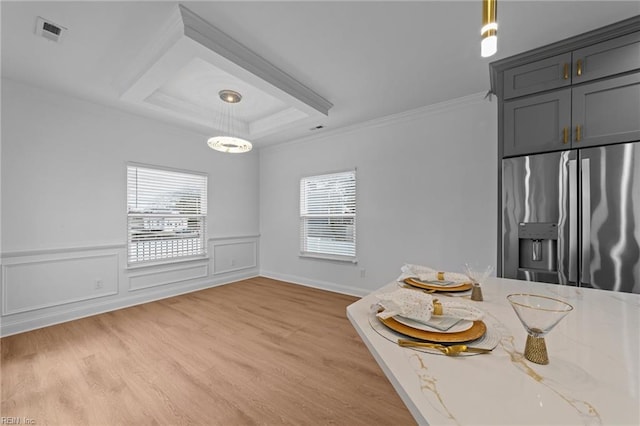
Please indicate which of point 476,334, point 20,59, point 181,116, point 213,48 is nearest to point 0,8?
point 20,59

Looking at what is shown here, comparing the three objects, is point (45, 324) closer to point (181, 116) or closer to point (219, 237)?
point (219, 237)

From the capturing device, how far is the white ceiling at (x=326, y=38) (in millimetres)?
1856

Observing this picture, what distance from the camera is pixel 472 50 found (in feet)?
7.55

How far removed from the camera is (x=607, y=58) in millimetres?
1994

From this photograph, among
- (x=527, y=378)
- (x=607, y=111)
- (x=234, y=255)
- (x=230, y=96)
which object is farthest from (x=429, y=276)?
(x=234, y=255)

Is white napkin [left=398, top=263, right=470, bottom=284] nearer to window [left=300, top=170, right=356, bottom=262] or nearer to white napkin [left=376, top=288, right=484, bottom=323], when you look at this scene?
white napkin [left=376, top=288, right=484, bottom=323]

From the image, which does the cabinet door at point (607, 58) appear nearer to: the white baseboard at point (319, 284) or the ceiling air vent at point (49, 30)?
the white baseboard at point (319, 284)

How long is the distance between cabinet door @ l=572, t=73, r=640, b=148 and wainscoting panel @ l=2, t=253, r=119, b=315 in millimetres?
5192

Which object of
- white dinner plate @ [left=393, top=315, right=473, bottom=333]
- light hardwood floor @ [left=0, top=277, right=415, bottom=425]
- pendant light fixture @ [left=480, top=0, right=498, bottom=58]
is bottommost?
light hardwood floor @ [left=0, top=277, right=415, bottom=425]

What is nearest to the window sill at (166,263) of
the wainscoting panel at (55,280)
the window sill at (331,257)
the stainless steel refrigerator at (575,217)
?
the wainscoting panel at (55,280)

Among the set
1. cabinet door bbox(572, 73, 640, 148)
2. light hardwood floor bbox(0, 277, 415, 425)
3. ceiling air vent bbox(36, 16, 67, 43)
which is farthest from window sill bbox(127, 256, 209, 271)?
cabinet door bbox(572, 73, 640, 148)

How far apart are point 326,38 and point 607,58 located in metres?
2.16

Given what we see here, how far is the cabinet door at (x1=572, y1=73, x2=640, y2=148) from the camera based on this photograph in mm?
1910

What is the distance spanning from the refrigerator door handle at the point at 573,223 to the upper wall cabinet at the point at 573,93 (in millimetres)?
231
